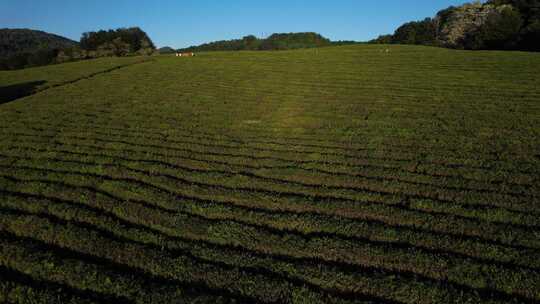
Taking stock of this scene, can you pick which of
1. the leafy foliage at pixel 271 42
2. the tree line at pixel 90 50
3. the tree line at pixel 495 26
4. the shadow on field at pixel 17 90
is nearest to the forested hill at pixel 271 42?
the leafy foliage at pixel 271 42

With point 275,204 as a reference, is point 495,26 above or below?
above

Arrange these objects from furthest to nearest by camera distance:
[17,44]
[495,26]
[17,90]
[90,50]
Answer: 1. [17,44]
2. [90,50]
3. [495,26]
4. [17,90]

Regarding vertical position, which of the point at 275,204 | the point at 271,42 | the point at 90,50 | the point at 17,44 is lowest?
the point at 275,204

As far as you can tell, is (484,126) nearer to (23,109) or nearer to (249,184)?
(249,184)

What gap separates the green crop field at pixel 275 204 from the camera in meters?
6.14

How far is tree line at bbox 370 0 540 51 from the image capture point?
50375mm

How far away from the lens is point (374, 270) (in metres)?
6.49

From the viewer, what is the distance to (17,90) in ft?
107

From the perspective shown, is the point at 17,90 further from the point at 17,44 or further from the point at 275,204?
the point at 17,44

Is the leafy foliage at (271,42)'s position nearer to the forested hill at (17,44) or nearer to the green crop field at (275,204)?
the forested hill at (17,44)

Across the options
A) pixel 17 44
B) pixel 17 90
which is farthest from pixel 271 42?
pixel 17 44

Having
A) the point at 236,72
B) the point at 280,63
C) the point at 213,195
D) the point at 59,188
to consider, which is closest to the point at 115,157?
the point at 59,188

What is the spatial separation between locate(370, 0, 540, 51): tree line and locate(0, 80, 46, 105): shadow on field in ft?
203

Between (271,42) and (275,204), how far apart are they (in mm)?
119965
